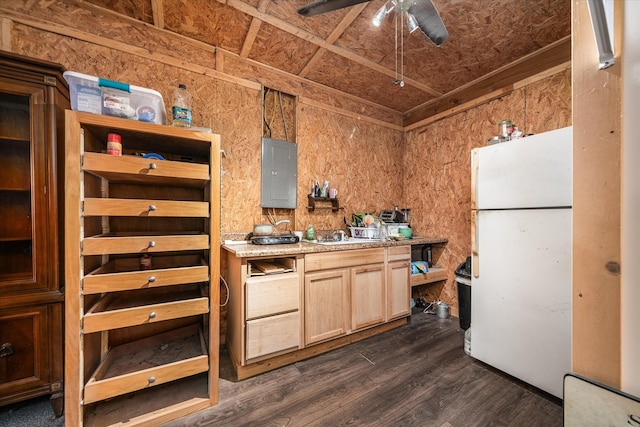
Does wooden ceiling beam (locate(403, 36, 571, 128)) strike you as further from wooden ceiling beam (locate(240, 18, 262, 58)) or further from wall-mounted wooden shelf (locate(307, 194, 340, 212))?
wooden ceiling beam (locate(240, 18, 262, 58))

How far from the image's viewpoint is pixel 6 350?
4.08 feet

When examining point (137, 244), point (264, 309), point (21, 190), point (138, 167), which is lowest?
point (264, 309)

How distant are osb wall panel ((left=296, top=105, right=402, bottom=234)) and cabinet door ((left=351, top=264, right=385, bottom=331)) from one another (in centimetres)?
81

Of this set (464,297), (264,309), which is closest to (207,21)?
(264,309)

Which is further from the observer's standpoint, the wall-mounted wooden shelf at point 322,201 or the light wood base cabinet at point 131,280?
the wall-mounted wooden shelf at point 322,201

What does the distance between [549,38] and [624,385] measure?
264 cm

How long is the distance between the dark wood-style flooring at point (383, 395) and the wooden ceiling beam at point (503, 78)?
2.68 metres

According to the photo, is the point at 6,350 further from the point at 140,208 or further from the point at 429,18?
the point at 429,18

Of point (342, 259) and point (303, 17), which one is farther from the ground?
point (303, 17)

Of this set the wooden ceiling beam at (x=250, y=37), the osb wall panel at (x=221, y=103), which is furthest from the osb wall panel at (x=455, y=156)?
the wooden ceiling beam at (x=250, y=37)

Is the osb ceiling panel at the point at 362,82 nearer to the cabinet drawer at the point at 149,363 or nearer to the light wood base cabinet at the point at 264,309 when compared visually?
the light wood base cabinet at the point at 264,309

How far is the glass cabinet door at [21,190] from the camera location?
1.29 meters

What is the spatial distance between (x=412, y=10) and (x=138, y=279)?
2.26 metres

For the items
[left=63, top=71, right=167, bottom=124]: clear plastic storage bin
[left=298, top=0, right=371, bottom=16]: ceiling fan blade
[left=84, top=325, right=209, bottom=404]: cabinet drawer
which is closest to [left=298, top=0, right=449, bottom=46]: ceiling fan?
[left=298, top=0, right=371, bottom=16]: ceiling fan blade
